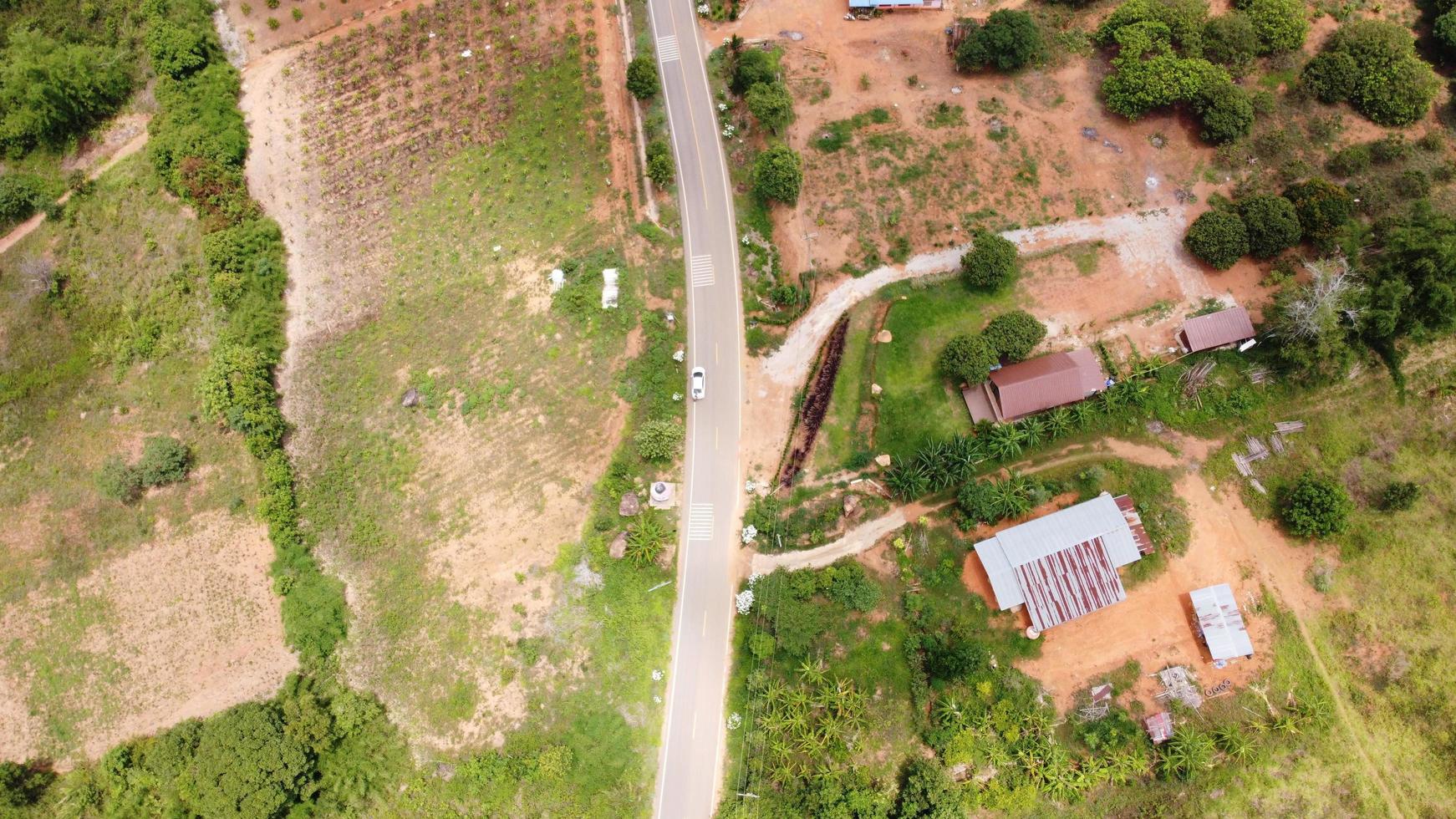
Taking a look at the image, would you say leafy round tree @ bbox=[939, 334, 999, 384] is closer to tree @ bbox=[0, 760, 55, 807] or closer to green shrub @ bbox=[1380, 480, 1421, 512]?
green shrub @ bbox=[1380, 480, 1421, 512]

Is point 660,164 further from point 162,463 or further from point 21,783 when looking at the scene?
point 21,783

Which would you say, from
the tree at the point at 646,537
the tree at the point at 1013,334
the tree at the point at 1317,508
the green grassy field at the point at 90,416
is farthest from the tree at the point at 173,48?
the tree at the point at 1317,508

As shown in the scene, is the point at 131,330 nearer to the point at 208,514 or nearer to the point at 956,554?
the point at 208,514

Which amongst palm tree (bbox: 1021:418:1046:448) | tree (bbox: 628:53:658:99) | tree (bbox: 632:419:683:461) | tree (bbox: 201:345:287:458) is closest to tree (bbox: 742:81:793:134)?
tree (bbox: 628:53:658:99)

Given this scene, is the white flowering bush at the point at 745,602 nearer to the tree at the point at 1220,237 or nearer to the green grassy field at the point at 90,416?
the green grassy field at the point at 90,416

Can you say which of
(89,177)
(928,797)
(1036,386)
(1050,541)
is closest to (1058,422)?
(1036,386)

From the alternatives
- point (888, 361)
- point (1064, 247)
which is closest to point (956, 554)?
point (888, 361)

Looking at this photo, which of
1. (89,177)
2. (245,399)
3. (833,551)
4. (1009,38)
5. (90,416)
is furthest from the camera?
(89,177)
